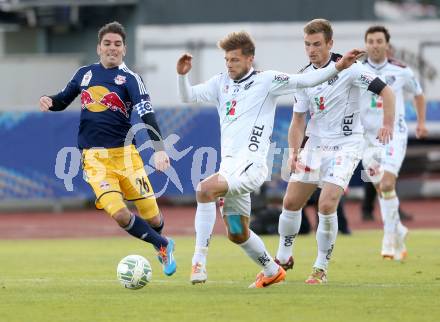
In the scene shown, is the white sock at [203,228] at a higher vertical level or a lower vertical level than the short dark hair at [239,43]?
lower

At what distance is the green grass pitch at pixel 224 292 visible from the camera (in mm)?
8594

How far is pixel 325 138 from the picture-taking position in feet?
36.8

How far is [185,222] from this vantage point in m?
23.0

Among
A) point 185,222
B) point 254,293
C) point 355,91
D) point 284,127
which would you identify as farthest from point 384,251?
point 284,127

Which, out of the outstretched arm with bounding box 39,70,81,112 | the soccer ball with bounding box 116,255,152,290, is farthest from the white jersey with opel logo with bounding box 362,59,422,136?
the soccer ball with bounding box 116,255,152,290

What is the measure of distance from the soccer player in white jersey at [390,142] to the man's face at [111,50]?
3796 mm

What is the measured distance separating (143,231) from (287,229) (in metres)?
1.47

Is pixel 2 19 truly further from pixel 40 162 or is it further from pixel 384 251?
pixel 384 251

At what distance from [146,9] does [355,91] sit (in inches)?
789

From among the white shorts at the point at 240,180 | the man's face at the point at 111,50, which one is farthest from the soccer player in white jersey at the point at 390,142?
the white shorts at the point at 240,180

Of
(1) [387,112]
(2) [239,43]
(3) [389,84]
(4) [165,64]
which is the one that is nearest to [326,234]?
(1) [387,112]

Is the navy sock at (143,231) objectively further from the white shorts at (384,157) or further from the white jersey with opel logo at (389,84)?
the white jersey with opel logo at (389,84)

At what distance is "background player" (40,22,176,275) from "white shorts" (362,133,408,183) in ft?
12.2

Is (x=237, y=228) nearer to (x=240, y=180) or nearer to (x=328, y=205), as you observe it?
(x=240, y=180)
